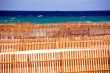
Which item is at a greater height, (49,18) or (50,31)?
(50,31)

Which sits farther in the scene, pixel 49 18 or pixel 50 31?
pixel 49 18

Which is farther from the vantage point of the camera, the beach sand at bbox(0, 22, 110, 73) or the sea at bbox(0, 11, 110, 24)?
the sea at bbox(0, 11, 110, 24)

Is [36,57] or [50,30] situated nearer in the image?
[36,57]

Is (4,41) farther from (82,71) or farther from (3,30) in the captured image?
(3,30)

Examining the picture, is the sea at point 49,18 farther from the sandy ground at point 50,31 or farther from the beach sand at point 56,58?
the beach sand at point 56,58

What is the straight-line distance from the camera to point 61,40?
337 inches

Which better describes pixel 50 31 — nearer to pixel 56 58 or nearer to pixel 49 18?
pixel 56 58

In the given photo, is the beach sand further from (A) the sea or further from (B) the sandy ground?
(A) the sea

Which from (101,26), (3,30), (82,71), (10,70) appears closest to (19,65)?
(10,70)

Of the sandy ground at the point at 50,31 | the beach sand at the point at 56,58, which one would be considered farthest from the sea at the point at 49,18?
the beach sand at the point at 56,58

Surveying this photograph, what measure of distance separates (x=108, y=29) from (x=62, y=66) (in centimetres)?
699

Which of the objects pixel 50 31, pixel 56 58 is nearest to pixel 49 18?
pixel 50 31

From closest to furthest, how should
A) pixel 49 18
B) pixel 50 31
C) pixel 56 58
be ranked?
pixel 56 58
pixel 50 31
pixel 49 18

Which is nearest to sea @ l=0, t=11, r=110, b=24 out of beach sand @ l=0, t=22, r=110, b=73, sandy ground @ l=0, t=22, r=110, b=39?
sandy ground @ l=0, t=22, r=110, b=39
